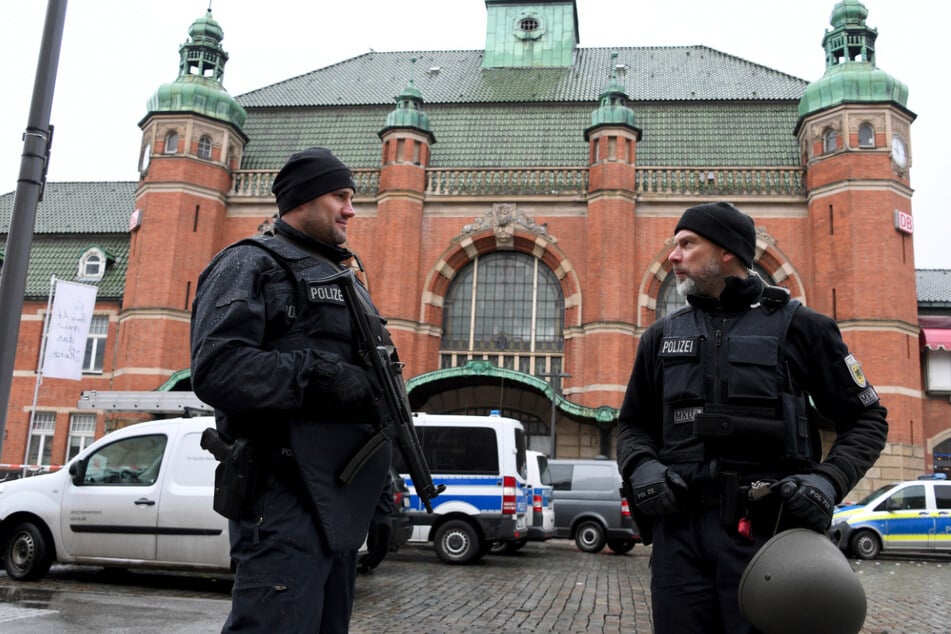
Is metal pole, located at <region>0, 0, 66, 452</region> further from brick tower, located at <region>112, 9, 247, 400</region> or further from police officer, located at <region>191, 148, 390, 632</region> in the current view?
brick tower, located at <region>112, 9, 247, 400</region>

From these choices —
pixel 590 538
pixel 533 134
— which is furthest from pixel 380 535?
pixel 533 134

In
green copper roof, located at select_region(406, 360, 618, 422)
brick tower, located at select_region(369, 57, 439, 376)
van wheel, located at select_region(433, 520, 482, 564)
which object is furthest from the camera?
brick tower, located at select_region(369, 57, 439, 376)

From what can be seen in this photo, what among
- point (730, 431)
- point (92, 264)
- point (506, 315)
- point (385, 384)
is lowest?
point (730, 431)

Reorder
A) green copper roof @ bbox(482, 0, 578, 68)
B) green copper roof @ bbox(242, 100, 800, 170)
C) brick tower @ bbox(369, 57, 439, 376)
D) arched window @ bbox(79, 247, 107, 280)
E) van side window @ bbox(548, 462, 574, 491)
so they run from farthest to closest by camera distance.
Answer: green copper roof @ bbox(482, 0, 578, 68), arched window @ bbox(79, 247, 107, 280), green copper roof @ bbox(242, 100, 800, 170), brick tower @ bbox(369, 57, 439, 376), van side window @ bbox(548, 462, 574, 491)

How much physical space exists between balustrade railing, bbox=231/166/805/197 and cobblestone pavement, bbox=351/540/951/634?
16901 mm

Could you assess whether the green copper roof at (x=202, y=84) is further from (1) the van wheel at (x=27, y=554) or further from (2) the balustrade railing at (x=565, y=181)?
(1) the van wheel at (x=27, y=554)

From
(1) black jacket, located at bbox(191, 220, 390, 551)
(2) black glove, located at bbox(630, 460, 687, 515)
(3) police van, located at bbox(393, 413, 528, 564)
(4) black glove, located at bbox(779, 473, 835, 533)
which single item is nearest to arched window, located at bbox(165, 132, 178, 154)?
(3) police van, located at bbox(393, 413, 528, 564)

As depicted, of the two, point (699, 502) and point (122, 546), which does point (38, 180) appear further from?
point (699, 502)

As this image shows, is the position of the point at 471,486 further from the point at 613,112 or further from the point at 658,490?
the point at 613,112

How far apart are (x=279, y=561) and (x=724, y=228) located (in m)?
2.19

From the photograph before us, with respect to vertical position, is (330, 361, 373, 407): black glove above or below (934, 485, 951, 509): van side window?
above

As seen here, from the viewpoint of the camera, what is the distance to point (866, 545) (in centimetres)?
1820

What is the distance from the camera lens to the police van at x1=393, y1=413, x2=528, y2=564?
1442 centimetres

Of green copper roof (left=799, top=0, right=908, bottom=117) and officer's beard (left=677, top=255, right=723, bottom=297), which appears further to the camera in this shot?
green copper roof (left=799, top=0, right=908, bottom=117)
